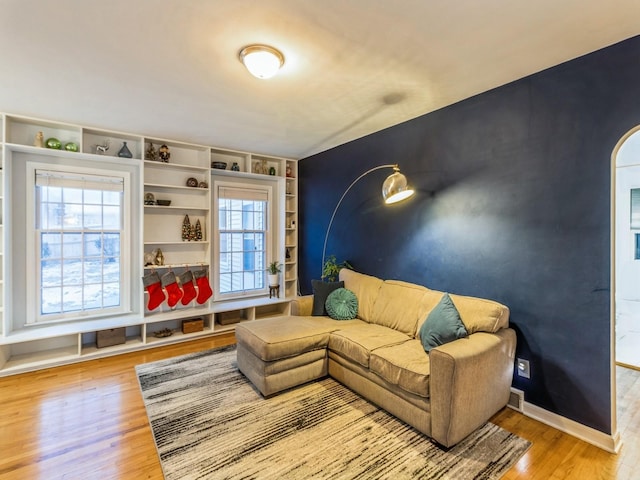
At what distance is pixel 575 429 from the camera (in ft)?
6.85

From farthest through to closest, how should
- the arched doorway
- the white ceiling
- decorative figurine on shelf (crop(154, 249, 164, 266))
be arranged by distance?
1. decorative figurine on shelf (crop(154, 249, 164, 266))
2. the arched doorway
3. the white ceiling

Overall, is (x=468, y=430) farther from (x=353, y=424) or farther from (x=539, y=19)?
(x=539, y=19)

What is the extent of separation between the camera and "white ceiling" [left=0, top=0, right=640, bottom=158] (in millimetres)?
1627

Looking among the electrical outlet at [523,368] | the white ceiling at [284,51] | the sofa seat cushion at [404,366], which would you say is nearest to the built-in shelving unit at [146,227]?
the white ceiling at [284,51]

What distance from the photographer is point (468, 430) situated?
2.00 m

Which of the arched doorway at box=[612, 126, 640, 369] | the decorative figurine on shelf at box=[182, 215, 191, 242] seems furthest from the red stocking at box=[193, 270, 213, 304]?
the arched doorway at box=[612, 126, 640, 369]

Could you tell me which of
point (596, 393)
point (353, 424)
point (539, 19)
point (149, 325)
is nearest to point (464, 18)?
point (539, 19)

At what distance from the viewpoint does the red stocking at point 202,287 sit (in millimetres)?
3941

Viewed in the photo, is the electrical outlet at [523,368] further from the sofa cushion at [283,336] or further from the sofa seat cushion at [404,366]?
the sofa cushion at [283,336]

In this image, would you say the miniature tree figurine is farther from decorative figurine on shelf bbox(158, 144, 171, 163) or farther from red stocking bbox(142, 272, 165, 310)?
decorative figurine on shelf bbox(158, 144, 171, 163)

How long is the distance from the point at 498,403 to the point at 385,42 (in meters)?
2.62

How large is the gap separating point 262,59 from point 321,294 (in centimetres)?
234

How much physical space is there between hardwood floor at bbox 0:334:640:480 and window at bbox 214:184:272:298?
1870mm

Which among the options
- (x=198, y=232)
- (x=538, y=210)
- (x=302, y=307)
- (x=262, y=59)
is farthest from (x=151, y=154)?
(x=538, y=210)
